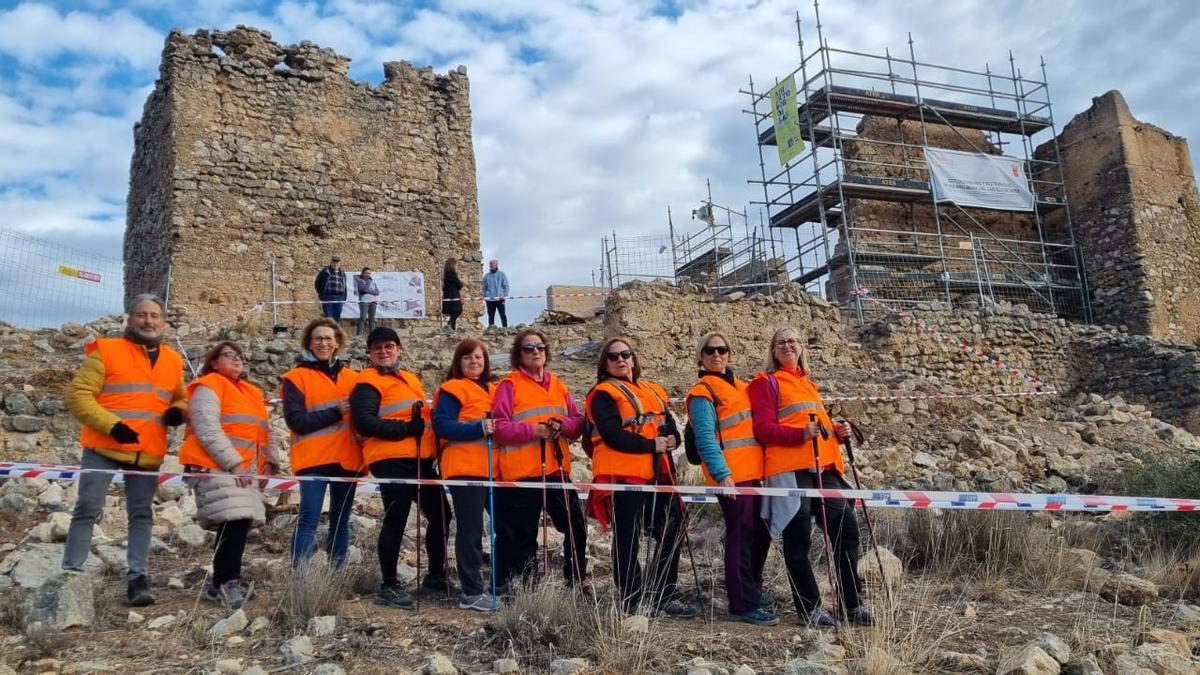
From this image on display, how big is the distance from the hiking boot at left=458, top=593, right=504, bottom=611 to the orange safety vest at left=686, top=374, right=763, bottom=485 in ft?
3.92

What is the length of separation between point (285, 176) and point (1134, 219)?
52.5 feet

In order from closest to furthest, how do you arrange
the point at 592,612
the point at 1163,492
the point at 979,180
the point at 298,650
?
the point at 298,650, the point at 592,612, the point at 1163,492, the point at 979,180

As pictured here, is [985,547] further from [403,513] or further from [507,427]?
[403,513]

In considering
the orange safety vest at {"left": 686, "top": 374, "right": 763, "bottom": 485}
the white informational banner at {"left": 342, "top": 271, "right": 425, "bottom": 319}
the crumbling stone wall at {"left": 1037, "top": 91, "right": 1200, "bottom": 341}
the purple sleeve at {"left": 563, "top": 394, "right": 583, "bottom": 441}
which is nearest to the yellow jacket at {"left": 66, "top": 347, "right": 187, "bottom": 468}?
the purple sleeve at {"left": 563, "top": 394, "right": 583, "bottom": 441}

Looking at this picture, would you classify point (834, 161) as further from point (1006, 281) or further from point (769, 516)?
point (769, 516)

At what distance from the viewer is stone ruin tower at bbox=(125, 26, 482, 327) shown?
1357 centimetres

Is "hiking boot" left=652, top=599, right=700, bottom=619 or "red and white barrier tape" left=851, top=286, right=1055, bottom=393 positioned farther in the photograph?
"red and white barrier tape" left=851, top=286, right=1055, bottom=393

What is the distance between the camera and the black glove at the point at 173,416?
4.64 metres

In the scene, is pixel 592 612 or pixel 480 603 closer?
pixel 592 612

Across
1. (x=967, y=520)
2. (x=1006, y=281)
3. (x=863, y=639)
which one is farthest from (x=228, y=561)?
(x=1006, y=281)

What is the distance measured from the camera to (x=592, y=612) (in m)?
3.96

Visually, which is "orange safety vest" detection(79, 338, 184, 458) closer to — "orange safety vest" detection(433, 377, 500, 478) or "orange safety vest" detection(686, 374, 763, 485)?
"orange safety vest" detection(433, 377, 500, 478)

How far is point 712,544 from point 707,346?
1.76m

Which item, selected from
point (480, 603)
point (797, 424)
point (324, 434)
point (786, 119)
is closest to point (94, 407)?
point (324, 434)
